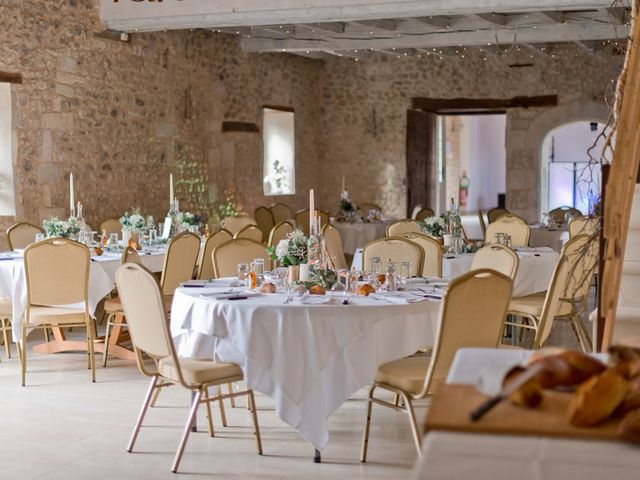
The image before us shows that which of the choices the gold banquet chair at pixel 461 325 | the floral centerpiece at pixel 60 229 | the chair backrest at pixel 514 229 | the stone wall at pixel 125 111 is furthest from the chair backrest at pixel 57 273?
the chair backrest at pixel 514 229

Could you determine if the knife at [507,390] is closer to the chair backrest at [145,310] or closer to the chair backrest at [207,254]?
the chair backrest at [145,310]

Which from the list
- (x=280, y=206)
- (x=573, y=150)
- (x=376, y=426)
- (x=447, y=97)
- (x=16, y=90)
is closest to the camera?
(x=376, y=426)

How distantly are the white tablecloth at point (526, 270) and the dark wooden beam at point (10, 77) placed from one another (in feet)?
13.7

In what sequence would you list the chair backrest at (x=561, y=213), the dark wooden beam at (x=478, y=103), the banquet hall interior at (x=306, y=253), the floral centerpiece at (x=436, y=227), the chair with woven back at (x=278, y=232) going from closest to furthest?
the banquet hall interior at (x=306, y=253) → the floral centerpiece at (x=436, y=227) → the chair with woven back at (x=278, y=232) → the chair backrest at (x=561, y=213) → the dark wooden beam at (x=478, y=103)

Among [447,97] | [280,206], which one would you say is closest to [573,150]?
[447,97]

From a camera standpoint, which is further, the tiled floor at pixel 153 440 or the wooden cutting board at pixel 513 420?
the tiled floor at pixel 153 440

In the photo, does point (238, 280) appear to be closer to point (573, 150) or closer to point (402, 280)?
point (402, 280)

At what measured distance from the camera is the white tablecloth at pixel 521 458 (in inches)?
66.2

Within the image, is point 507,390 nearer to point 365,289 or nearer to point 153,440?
point 365,289

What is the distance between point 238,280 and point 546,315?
1.71 m

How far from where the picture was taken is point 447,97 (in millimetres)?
15492

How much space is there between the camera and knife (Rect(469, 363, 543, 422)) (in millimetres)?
1765

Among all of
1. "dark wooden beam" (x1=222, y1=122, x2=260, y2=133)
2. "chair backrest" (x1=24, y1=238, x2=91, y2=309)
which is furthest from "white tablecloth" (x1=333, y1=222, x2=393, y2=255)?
"chair backrest" (x1=24, y1=238, x2=91, y2=309)

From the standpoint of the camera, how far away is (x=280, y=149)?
15.4 metres
